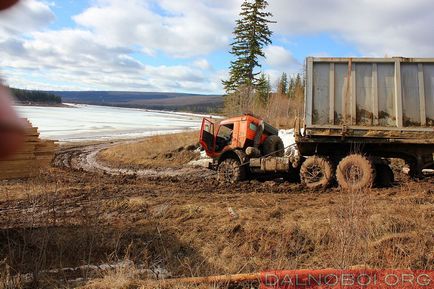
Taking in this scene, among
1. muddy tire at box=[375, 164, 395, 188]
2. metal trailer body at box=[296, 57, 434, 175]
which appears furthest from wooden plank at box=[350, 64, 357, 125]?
muddy tire at box=[375, 164, 395, 188]

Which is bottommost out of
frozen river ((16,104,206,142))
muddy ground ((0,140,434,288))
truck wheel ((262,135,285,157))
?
muddy ground ((0,140,434,288))

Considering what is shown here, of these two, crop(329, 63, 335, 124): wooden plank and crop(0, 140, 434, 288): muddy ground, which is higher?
crop(329, 63, 335, 124): wooden plank

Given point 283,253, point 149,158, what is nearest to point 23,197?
point 283,253

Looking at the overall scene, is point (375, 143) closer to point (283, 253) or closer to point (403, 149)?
point (403, 149)

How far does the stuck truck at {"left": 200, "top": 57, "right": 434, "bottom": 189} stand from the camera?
10875 mm

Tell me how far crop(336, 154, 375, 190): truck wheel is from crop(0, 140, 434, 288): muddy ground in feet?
1.24

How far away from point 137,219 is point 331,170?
5132 mm

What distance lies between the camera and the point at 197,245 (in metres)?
7.71

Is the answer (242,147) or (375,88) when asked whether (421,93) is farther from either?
(242,147)

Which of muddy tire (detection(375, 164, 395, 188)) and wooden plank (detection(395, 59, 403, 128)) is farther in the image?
muddy tire (detection(375, 164, 395, 188))

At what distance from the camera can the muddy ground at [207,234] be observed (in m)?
6.03

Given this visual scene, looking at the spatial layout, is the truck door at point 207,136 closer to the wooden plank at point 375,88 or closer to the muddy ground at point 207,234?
the muddy ground at point 207,234

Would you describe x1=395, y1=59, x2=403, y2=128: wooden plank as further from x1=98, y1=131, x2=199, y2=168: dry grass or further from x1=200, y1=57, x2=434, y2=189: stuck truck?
x1=98, y1=131, x2=199, y2=168: dry grass

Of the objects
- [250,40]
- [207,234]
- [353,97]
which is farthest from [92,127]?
[207,234]
